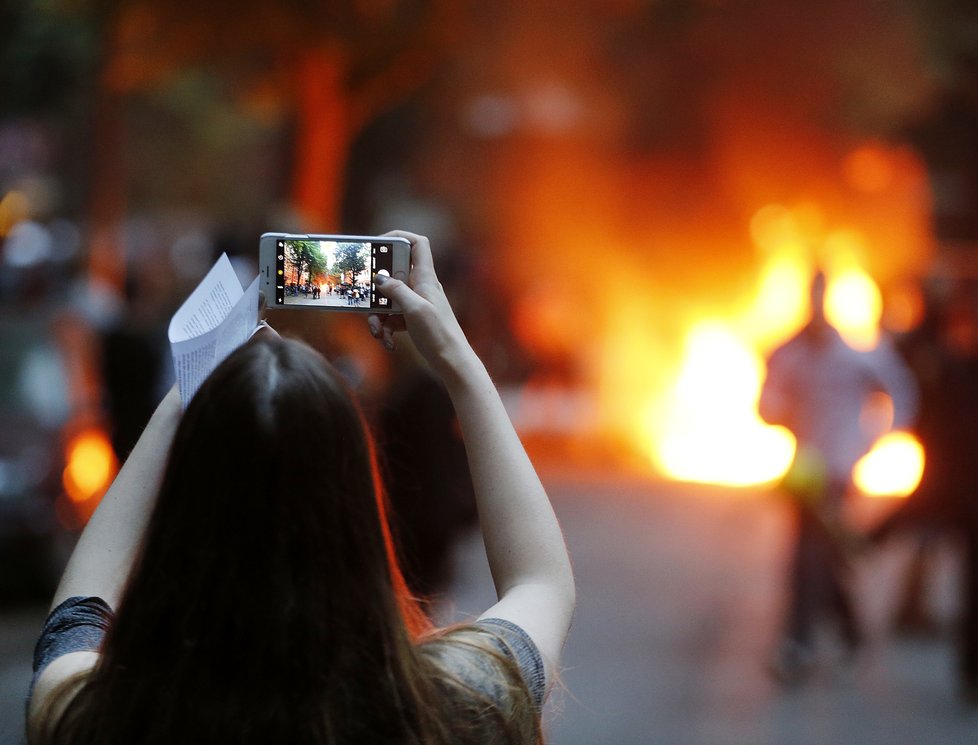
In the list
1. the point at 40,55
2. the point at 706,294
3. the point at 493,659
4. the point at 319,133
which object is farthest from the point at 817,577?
the point at 706,294

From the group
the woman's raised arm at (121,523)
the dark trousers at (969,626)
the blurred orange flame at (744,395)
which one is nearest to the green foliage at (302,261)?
the woman's raised arm at (121,523)

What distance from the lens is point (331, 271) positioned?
6.73ft

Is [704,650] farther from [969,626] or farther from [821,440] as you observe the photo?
[969,626]

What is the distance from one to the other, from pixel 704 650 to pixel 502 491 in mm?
6099

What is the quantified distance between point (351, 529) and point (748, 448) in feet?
44.4

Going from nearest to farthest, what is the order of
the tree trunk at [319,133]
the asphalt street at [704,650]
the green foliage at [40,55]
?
the asphalt street at [704,650], the green foliage at [40,55], the tree trunk at [319,133]

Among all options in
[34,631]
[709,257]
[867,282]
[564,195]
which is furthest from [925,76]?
[34,631]

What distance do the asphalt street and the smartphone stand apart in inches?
75.2

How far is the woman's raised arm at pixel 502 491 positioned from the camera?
6.13 ft

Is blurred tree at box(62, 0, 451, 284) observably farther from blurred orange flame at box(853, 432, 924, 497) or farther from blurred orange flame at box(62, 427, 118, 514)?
blurred orange flame at box(853, 432, 924, 497)

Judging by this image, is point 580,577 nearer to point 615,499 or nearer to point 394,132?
point 615,499

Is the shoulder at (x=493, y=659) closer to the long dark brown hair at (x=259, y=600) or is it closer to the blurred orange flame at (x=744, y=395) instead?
the long dark brown hair at (x=259, y=600)

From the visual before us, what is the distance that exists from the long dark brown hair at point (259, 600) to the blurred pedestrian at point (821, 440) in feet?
19.1

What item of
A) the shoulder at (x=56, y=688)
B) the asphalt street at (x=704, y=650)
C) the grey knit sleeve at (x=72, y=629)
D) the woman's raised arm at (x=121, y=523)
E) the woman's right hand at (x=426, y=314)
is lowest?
the asphalt street at (x=704, y=650)
